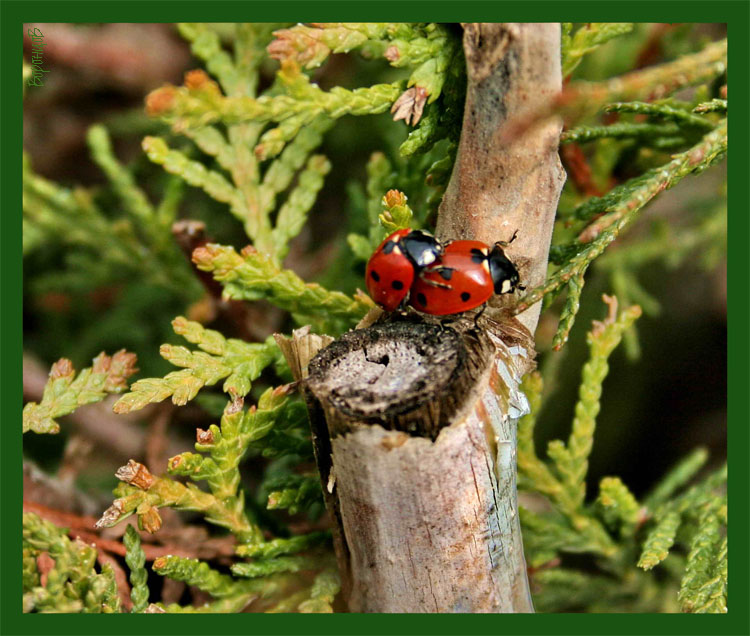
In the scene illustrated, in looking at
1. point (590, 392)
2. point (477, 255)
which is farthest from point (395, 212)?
point (590, 392)

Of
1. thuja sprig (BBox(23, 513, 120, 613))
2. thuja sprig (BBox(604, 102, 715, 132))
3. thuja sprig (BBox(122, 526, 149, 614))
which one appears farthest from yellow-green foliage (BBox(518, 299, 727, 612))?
thuja sprig (BBox(23, 513, 120, 613))

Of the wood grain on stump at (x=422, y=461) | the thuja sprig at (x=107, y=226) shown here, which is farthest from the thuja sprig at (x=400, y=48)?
the thuja sprig at (x=107, y=226)

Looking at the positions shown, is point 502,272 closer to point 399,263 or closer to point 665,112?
point 399,263

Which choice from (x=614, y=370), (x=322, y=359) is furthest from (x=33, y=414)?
(x=614, y=370)

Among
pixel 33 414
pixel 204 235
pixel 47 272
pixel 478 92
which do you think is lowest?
pixel 33 414

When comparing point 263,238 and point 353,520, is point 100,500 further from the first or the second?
point 353,520

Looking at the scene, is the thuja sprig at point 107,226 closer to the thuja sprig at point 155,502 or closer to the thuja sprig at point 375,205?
the thuja sprig at point 375,205

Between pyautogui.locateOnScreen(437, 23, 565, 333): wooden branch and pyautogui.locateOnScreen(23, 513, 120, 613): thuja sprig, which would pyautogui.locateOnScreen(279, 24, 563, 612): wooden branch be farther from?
pyautogui.locateOnScreen(23, 513, 120, 613): thuja sprig
